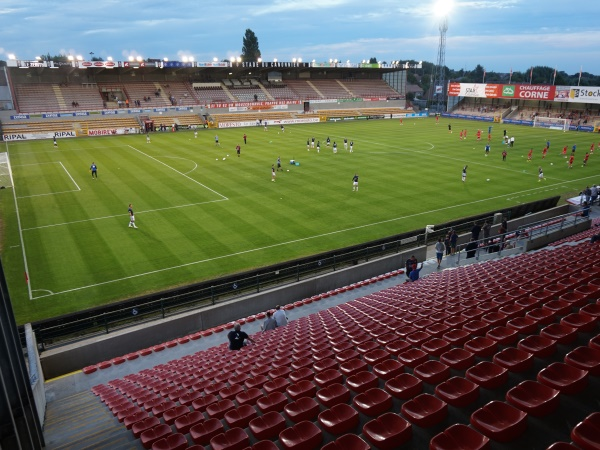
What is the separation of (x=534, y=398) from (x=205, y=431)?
4.40 metres

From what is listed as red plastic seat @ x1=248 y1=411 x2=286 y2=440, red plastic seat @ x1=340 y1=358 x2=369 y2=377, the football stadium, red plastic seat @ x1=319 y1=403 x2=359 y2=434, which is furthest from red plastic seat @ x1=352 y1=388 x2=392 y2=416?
red plastic seat @ x1=340 y1=358 x2=369 y2=377

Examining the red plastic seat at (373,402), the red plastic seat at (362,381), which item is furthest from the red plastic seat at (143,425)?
the red plastic seat at (373,402)

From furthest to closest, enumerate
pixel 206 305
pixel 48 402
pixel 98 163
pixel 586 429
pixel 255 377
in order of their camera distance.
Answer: pixel 98 163
pixel 206 305
pixel 48 402
pixel 255 377
pixel 586 429

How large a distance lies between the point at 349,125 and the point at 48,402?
225 ft

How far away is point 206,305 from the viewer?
16.8 m

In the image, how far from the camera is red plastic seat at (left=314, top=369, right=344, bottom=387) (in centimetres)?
738

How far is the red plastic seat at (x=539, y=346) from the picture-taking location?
638 centimetres

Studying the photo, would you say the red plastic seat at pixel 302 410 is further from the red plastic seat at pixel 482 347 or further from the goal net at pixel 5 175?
the goal net at pixel 5 175

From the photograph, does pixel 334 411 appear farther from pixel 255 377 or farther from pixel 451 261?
pixel 451 261

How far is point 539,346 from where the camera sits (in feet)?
21.5

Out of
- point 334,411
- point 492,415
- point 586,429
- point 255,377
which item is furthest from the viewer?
point 255,377

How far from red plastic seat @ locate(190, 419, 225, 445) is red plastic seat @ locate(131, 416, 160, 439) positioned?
120 cm

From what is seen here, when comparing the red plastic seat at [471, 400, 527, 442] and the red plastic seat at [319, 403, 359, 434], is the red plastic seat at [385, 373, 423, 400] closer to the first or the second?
the red plastic seat at [319, 403, 359, 434]

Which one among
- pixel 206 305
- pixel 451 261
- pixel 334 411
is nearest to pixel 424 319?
pixel 334 411
